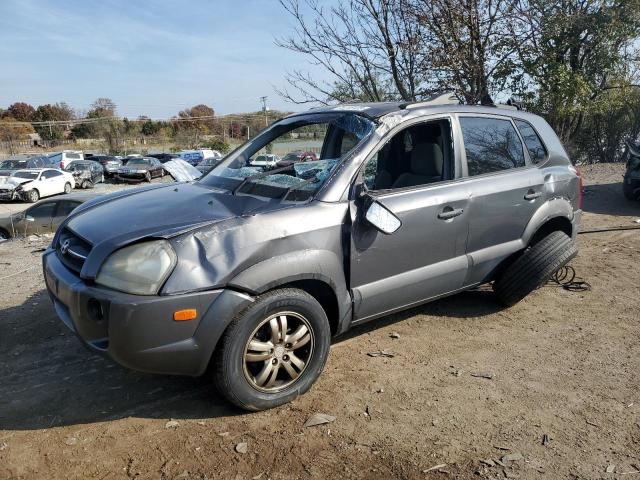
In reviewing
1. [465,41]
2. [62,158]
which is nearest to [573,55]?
[465,41]

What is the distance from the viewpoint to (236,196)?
346 cm

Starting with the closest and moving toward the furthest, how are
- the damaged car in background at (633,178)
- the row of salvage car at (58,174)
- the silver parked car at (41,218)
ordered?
the damaged car in background at (633,178) → the silver parked car at (41,218) → the row of salvage car at (58,174)

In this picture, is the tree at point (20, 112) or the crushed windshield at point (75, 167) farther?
the tree at point (20, 112)

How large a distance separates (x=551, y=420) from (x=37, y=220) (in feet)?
36.9

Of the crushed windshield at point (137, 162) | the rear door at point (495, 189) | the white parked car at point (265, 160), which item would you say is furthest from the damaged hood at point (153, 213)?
the crushed windshield at point (137, 162)

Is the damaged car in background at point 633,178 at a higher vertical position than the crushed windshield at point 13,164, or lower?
lower

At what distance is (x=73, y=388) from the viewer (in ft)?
10.8

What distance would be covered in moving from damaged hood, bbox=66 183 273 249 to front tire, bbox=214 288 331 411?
58cm

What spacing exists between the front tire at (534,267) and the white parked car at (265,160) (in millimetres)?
2186

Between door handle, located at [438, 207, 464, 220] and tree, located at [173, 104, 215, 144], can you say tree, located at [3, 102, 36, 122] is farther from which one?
door handle, located at [438, 207, 464, 220]

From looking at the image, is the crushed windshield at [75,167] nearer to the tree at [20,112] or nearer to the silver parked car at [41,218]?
the silver parked car at [41,218]

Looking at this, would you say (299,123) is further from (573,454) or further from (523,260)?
(573,454)

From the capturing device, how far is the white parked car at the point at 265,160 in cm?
393

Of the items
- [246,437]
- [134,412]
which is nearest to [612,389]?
[246,437]
